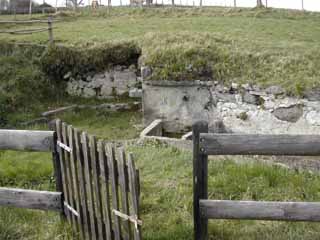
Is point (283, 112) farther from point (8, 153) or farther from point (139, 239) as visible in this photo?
point (139, 239)

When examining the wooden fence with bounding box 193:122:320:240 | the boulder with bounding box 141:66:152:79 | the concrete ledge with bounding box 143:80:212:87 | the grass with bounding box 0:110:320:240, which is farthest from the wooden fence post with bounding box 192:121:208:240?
the boulder with bounding box 141:66:152:79

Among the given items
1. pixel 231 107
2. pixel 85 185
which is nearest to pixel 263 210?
pixel 85 185

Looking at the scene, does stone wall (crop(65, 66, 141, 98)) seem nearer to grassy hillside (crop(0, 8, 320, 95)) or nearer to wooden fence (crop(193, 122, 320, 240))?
grassy hillside (crop(0, 8, 320, 95))

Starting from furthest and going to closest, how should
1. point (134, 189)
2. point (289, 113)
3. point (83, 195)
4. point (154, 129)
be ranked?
point (154, 129) → point (289, 113) → point (83, 195) → point (134, 189)

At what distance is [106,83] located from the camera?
42.8 ft

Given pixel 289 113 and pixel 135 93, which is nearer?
pixel 289 113

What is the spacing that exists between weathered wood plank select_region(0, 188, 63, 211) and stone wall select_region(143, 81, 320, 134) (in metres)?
6.14

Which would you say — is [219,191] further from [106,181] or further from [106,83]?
[106,83]

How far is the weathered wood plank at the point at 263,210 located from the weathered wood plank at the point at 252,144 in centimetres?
44

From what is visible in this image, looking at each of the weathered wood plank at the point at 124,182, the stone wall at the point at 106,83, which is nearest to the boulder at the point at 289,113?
the stone wall at the point at 106,83

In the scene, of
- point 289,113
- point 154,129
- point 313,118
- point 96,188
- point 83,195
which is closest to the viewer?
point 96,188

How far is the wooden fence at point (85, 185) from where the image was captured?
3135 mm

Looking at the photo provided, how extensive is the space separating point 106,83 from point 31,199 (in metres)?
9.40

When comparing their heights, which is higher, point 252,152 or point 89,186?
point 252,152
